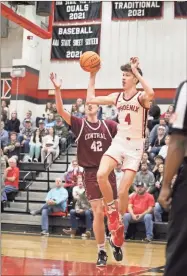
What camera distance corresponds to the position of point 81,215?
1380 cm

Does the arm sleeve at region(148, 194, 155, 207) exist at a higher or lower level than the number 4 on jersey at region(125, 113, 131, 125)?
lower

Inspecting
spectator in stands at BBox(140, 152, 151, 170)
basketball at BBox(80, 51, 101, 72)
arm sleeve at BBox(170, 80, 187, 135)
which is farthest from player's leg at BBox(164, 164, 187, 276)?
spectator in stands at BBox(140, 152, 151, 170)

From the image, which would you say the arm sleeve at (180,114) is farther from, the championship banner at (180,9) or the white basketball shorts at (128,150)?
the championship banner at (180,9)

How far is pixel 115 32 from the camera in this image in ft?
69.8

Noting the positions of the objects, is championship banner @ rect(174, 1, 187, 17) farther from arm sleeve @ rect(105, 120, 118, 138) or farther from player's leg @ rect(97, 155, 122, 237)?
player's leg @ rect(97, 155, 122, 237)

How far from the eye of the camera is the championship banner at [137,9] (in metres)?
20.5

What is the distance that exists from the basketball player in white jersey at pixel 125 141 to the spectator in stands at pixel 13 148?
10.9m

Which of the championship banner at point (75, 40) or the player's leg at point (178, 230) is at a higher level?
the championship banner at point (75, 40)

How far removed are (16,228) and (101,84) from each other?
8.30 m

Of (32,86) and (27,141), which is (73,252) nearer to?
(27,141)

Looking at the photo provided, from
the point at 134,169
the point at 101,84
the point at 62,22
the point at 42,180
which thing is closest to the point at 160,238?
the point at 42,180

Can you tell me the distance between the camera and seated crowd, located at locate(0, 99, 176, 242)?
42.9 feet

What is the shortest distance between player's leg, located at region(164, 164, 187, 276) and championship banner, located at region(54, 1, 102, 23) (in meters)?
18.5

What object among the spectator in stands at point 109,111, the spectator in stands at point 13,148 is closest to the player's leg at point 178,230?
the spectator in stands at point 13,148
